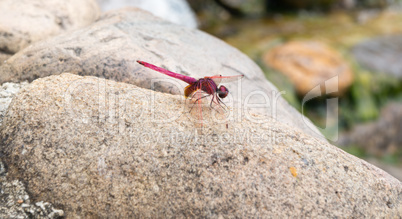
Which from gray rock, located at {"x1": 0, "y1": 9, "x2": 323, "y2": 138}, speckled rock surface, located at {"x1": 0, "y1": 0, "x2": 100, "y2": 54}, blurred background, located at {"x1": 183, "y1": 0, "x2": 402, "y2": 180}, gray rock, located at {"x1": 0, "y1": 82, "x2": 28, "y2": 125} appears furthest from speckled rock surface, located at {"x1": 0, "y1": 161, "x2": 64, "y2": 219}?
blurred background, located at {"x1": 183, "y1": 0, "x2": 402, "y2": 180}

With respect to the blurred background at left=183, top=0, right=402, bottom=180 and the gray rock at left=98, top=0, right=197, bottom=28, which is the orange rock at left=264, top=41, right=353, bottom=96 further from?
the gray rock at left=98, top=0, right=197, bottom=28

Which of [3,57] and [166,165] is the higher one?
[3,57]

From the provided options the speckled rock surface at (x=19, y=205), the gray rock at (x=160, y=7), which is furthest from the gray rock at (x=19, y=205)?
the gray rock at (x=160, y=7)

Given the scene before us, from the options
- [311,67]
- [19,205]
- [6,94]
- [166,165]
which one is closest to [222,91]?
[166,165]

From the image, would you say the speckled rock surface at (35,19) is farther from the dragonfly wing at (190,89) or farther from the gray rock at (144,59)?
the dragonfly wing at (190,89)

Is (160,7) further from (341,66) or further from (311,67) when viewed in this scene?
(341,66)

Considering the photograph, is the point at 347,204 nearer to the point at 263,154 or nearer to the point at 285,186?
the point at 285,186

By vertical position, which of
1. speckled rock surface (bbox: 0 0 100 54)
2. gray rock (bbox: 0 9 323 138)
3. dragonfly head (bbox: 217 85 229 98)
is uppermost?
speckled rock surface (bbox: 0 0 100 54)
